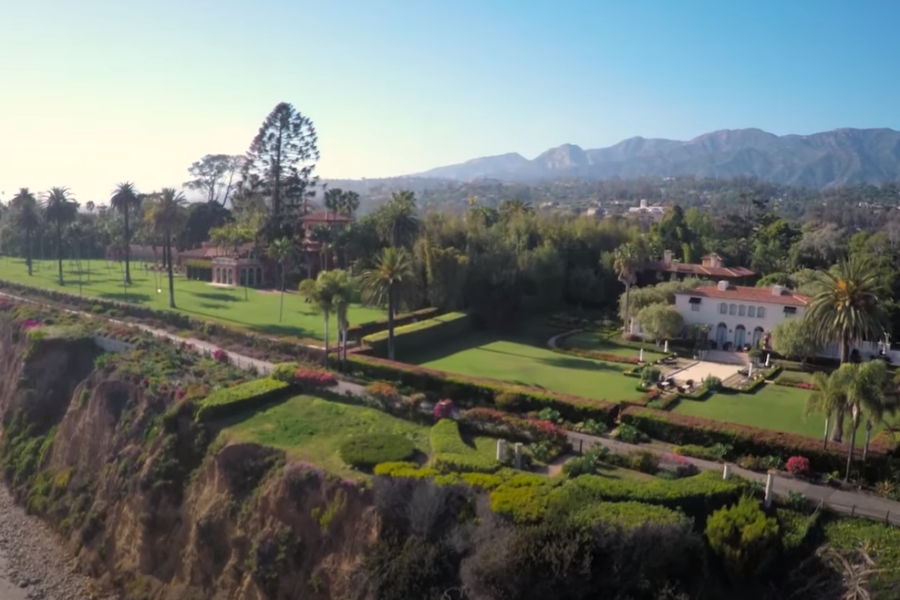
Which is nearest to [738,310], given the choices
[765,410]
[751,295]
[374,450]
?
[751,295]

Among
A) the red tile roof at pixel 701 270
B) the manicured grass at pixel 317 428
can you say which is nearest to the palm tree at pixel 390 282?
the manicured grass at pixel 317 428

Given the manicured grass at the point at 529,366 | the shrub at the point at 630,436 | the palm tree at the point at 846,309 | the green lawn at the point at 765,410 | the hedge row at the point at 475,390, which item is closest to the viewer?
the shrub at the point at 630,436

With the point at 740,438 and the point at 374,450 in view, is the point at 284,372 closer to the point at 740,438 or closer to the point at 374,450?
the point at 374,450

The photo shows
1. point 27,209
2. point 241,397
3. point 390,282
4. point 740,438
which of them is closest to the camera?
point 740,438

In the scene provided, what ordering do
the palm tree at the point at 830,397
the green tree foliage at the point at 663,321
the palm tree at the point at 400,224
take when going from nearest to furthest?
the palm tree at the point at 830,397 → the green tree foliage at the point at 663,321 → the palm tree at the point at 400,224

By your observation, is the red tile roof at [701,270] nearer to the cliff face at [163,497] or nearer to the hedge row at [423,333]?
the hedge row at [423,333]

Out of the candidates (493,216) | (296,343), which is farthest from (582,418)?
(493,216)
